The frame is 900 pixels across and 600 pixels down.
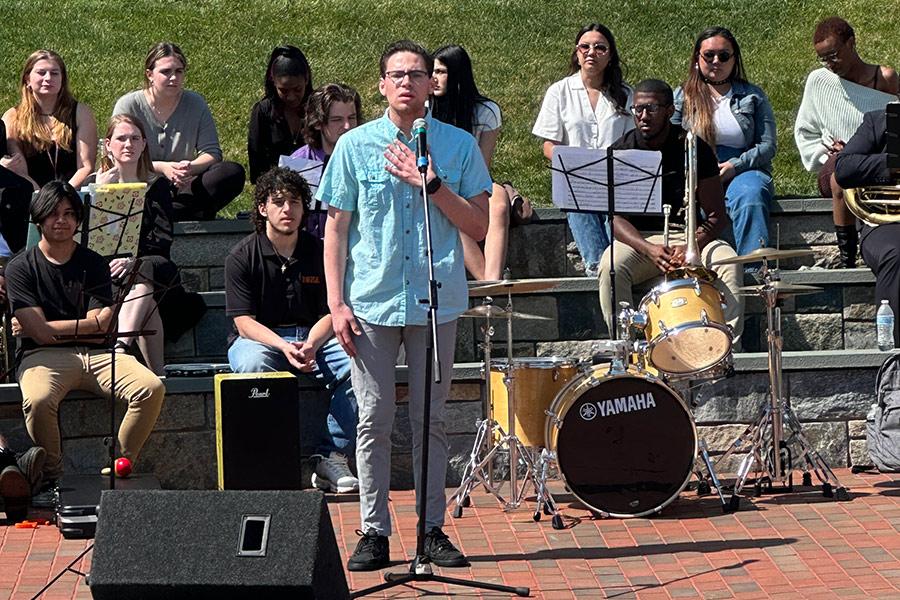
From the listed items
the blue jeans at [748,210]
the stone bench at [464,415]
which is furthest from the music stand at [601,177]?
the blue jeans at [748,210]

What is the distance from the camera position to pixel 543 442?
8773 millimetres

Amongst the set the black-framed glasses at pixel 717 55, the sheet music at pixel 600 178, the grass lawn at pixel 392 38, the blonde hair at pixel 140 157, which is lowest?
the sheet music at pixel 600 178

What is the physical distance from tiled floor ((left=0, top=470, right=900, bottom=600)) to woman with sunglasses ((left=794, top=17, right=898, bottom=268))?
2981 millimetres

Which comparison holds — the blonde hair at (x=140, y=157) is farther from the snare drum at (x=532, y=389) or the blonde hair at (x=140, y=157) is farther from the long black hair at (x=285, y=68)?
the snare drum at (x=532, y=389)

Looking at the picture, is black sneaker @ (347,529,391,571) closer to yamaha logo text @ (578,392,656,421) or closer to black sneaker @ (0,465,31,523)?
yamaha logo text @ (578,392,656,421)

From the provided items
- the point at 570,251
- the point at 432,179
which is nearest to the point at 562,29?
the point at 570,251

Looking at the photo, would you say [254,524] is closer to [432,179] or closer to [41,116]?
[432,179]

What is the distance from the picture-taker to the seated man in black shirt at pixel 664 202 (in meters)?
10.0

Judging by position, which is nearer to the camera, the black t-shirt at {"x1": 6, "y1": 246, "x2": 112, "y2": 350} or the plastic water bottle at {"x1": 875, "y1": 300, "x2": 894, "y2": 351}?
the black t-shirt at {"x1": 6, "y1": 246, "x2": 112, "y2": 350}

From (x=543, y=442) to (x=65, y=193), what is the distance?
286 cm

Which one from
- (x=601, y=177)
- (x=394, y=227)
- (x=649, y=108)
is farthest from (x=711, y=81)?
(x=394, y=227)

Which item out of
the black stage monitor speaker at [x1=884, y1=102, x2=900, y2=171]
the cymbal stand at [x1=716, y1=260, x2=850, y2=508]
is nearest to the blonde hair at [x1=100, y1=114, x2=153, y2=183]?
the cymbal stand at [x1=716, y1=260, x2=850, y2=508]

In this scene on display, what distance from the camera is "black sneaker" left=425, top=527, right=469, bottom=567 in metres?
7.50

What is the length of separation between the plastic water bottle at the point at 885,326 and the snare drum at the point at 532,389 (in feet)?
5.90
